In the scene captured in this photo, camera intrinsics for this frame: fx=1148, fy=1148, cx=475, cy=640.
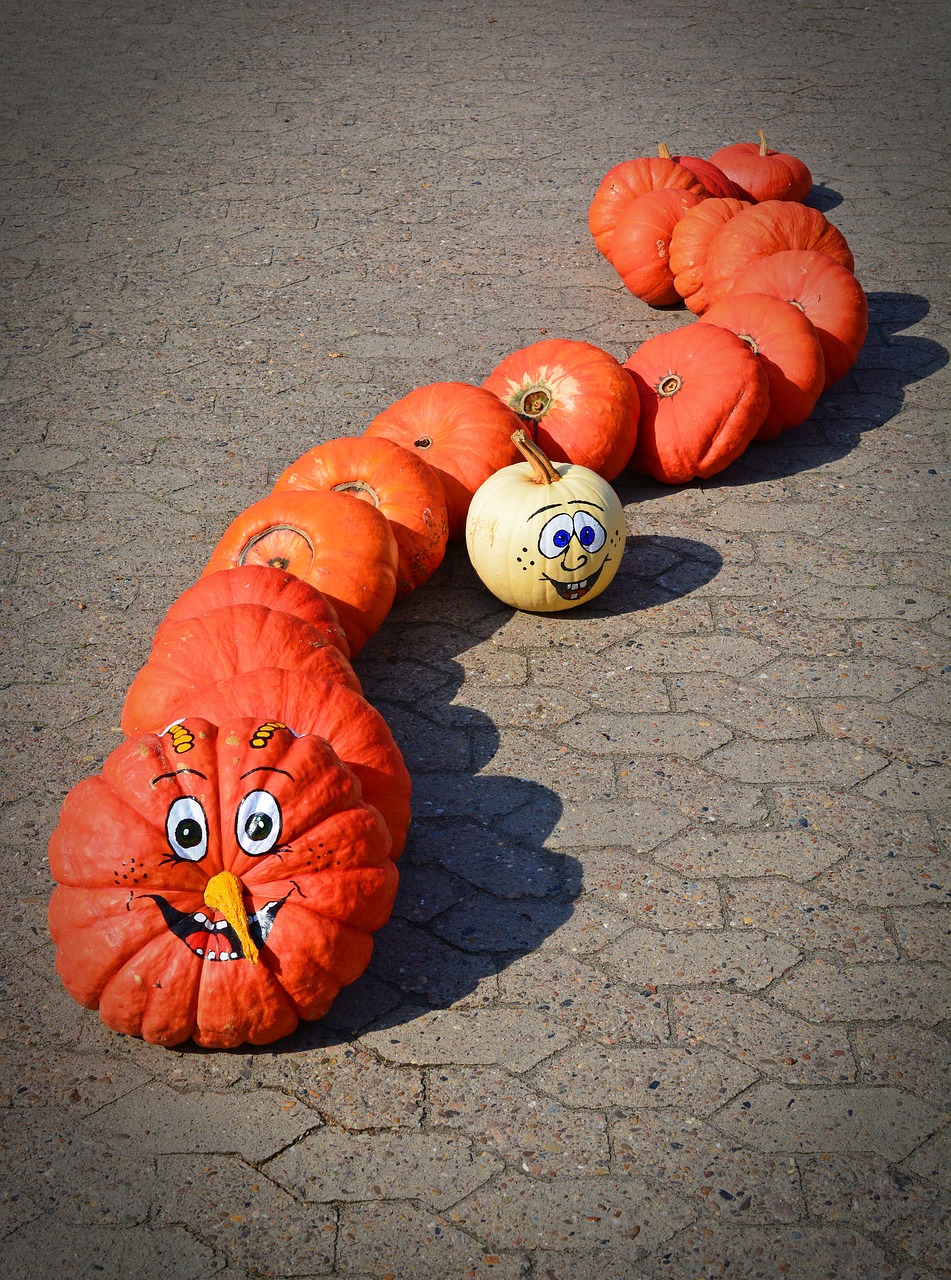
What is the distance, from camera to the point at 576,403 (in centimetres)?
461

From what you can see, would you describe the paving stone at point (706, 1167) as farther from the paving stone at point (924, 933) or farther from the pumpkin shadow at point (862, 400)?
the pumpkin shadow at point (862, 400)

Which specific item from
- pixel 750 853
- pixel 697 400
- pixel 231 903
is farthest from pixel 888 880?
pixel 697 400

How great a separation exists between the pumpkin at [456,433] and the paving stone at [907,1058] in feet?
8.05

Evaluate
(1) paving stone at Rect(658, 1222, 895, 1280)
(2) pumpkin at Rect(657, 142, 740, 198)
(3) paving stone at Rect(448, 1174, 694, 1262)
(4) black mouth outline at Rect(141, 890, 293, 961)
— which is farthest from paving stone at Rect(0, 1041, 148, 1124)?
(2) pumpkin at Rect(657, 142, 740, 198)

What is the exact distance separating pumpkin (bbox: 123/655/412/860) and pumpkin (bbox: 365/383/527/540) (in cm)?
155

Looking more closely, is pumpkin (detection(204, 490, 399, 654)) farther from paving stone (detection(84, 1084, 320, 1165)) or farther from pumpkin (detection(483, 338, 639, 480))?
paving stone (detection(84, 1084, 320, 1165))

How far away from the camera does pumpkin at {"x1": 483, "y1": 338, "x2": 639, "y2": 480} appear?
4594 mm

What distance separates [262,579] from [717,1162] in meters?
2.04

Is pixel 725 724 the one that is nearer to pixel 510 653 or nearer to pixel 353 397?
pixel 510 653

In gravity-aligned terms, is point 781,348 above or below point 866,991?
above

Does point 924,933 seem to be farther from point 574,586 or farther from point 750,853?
point 574,586

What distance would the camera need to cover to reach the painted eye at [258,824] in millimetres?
2623

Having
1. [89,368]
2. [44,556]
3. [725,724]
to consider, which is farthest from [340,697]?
[89,368]

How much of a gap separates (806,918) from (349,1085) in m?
1.25
